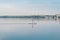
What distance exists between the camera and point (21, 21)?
173 inches

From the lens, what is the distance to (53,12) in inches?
114

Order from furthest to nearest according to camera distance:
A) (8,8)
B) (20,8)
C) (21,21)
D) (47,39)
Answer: (21,21) < (20,8) < (8,8) < (47,39)

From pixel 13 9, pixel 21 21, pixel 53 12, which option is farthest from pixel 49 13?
pixel 21 21

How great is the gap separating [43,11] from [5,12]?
2.92 ft

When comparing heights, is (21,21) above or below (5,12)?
below

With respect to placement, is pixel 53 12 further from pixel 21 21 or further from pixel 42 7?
pixel 21 21

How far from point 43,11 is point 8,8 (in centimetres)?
82

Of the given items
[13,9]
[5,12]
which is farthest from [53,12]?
[5,12]

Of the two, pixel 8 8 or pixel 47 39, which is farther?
pixel 8 8

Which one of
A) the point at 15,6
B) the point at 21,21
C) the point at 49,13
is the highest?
the point at 15,6

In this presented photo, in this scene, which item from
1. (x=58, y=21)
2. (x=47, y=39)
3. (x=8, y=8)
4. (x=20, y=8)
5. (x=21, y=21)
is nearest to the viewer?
(x=47, y=39)

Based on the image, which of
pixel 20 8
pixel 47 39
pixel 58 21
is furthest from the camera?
pixel 58 21

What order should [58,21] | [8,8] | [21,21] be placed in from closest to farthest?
[8,8], [58,21], [21,21]

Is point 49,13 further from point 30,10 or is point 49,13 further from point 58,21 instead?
point 58,21
